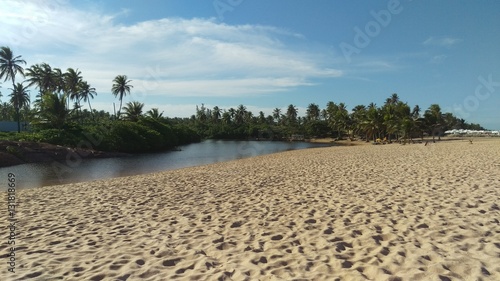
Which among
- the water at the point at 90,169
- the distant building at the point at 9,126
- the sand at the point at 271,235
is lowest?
the water at the point at 90,169

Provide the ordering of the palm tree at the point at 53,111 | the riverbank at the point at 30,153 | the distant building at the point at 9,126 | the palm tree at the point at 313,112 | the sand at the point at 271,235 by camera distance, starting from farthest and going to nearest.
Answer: the palm tree at the point at 313,112 → the distant building at the point at 9,126 → the palm tree at the point at 53,111 → the riverbank at the point at 30,153 → the sand at the point at 271,235

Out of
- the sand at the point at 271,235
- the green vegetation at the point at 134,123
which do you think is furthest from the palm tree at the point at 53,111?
the sand at the point at 271,235

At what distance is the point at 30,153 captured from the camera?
102 feet

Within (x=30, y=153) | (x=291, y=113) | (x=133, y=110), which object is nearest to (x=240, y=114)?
(x=291, y=113)

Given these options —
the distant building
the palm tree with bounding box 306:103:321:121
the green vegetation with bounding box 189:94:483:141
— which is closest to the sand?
the green vegetation with bounding box 189:94:483:141

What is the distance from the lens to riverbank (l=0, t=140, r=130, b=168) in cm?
2830

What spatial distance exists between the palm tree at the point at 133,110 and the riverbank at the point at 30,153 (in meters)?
28.2

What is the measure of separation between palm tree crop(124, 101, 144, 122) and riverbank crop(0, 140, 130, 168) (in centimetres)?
2821

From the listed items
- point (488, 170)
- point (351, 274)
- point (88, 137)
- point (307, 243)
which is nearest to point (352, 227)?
point (307, 243)

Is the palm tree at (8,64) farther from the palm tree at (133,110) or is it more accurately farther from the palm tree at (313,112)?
the palm tree at (313,112)

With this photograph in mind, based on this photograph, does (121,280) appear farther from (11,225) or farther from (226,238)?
(11,225)

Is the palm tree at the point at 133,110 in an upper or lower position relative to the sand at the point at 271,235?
upper

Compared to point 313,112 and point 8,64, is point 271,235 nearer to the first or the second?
point 8,64

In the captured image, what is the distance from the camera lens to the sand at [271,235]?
4.08 meters
